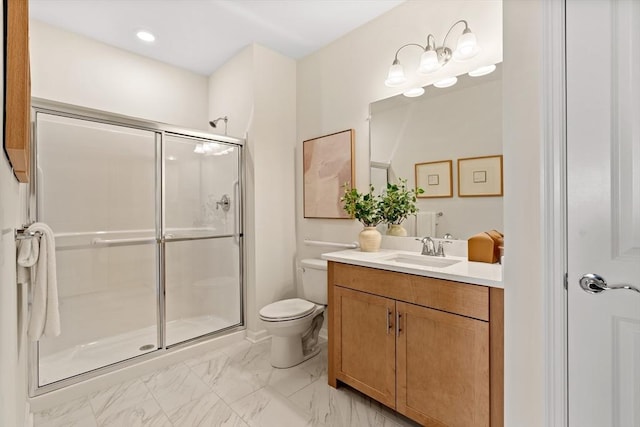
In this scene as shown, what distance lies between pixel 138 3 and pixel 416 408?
3.15 metres

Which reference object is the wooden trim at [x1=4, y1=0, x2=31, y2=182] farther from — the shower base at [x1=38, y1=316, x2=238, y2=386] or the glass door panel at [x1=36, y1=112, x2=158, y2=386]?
the shower base at [x1=38, y1=316, x2=238, y2=386]

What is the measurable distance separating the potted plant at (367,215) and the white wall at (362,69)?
21cm

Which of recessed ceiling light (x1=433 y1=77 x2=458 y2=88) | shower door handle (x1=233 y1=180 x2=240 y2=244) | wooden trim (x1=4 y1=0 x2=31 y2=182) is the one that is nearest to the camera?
wooden trim (x1=4 y1=0 x2=31 y2=182)

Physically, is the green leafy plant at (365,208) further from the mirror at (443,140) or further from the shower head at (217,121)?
the shower head at (217,121)

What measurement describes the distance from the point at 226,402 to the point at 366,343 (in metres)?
0.93

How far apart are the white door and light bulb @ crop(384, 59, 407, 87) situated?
3.60ft

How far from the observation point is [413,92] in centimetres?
211

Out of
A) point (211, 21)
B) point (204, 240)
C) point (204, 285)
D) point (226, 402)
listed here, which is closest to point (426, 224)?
point (226, 402)

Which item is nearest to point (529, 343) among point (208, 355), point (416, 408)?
point (416, 408)

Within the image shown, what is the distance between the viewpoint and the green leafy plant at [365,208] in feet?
7.16

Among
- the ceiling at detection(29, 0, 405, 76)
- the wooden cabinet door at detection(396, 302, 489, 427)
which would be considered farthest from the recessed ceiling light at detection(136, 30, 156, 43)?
the wooden cabinet door at detection(396, 302, 489, 427)

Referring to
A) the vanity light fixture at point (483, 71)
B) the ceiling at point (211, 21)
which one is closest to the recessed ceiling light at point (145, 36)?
the ceiling at point (211, 21)

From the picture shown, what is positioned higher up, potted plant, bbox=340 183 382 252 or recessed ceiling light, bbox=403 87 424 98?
recessed ceiling light, bbox=403 87 424 98

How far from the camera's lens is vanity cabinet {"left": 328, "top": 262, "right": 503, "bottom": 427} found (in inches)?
51.5
